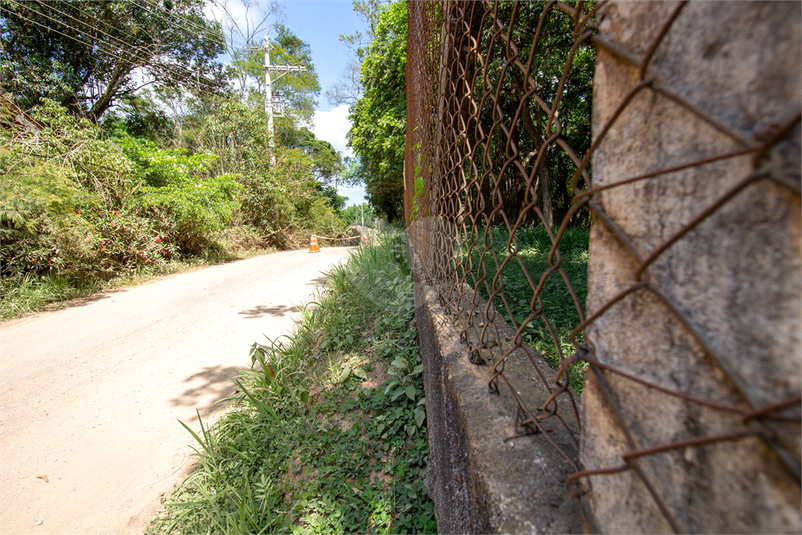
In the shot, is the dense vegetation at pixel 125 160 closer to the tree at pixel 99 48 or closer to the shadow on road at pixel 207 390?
the tree at pixel 99 48

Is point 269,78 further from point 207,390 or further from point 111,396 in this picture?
point 207,390

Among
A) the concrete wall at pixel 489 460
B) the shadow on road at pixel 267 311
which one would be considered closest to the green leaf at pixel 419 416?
the concrete wall at pixel 489 460

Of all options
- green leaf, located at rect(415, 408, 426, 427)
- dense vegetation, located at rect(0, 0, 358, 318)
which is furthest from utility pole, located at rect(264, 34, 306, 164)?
green leaf, located at rect(415, 408, 426, 427)

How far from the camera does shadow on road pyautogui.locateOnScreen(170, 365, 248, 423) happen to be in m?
2.94

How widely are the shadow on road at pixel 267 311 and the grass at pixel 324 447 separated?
195cm

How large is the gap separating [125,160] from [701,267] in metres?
9.75

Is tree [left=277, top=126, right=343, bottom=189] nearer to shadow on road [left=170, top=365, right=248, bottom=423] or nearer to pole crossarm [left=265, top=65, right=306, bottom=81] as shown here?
pole crossarm [left=265, top=65, right=306, bottom=81]

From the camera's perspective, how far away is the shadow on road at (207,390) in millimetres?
2936

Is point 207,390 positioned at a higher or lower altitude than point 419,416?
lower

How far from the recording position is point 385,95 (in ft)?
34.3

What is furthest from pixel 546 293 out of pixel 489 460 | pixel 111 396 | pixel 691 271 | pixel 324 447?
pixel 111 396

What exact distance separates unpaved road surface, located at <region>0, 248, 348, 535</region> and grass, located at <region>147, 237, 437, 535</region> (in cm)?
32

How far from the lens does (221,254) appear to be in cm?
1030

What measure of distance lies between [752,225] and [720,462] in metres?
0.22
